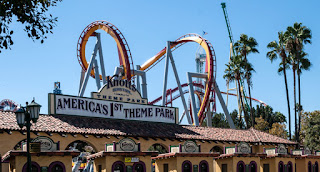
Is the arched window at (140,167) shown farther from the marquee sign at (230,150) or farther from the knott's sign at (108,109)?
the marquee sign at (230,150)

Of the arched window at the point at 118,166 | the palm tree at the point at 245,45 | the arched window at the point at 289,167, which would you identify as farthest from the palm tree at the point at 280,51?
the arched window at the point at 118,166

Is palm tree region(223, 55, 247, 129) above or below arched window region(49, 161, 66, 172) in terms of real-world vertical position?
above

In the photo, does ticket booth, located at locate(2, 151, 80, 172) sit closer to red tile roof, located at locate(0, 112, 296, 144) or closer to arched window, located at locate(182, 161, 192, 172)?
red tile roof, located at locate(0, 112, 296, 144)

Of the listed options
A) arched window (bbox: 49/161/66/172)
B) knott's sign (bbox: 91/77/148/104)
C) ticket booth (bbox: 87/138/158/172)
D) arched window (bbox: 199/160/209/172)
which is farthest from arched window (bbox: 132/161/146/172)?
knott's sign (bbox: 91/77/148/104)

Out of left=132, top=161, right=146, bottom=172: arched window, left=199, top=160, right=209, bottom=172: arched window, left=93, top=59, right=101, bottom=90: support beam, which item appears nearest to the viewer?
left=132, top=161, right=146, bottom=172: arched window

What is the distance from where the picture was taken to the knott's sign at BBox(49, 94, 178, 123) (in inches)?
1342

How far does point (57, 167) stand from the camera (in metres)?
26.8

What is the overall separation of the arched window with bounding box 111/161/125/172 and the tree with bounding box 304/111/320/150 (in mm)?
47075

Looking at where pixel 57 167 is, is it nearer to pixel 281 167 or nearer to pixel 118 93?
pixel 118 93

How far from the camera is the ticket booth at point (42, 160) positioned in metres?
25.2

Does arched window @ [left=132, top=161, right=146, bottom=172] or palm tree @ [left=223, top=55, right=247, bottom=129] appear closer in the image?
arched window @ [left=132, top=161, right=146, bottom=172]

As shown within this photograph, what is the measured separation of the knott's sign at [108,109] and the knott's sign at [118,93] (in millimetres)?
571

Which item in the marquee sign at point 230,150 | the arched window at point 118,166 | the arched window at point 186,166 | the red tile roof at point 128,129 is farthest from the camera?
the marquee sign at point 230,150

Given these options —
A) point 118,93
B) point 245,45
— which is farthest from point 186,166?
point 245,45
